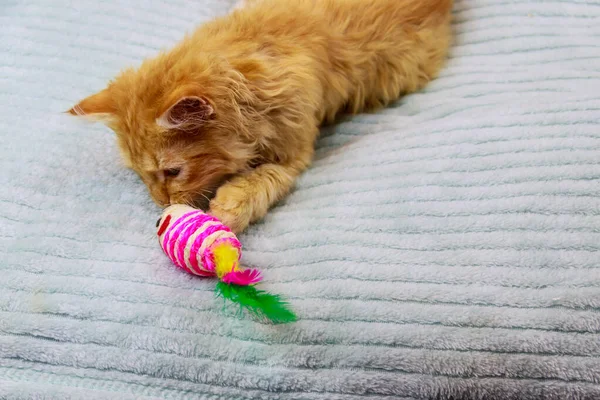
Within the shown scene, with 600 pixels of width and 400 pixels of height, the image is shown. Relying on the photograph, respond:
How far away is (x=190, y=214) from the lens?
115 cm

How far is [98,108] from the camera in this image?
131cm

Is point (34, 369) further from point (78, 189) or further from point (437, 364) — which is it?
point (437, 364)

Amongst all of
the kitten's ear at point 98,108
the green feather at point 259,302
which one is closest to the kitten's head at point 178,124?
the kitten's ear at point 98,108

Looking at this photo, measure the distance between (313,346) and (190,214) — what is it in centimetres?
42

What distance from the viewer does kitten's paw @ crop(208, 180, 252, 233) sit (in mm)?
1226

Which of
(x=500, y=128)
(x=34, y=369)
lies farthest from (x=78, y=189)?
(x=500, y=128)

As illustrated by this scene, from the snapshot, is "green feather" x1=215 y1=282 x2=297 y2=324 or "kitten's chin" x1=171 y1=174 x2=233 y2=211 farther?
"kitten's chin" x1=171 y1=174 x2=233 y2=211

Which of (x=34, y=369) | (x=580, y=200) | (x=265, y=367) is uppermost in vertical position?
(x=580, y=200)

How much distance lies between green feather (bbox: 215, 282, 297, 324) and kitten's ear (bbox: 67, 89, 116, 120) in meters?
0.60

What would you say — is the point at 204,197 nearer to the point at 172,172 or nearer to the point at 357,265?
the point at 172,172

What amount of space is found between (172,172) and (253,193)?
22 centimetres

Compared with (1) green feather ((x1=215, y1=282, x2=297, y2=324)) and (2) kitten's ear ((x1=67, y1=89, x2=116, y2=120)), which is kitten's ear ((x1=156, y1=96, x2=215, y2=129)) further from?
(1) green feather ((x1=215, y1=282, x2=297, y2=324))

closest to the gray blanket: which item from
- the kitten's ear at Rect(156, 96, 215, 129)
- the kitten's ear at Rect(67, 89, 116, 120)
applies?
the kitten's ear at Rect(67, 89, 116, 120)

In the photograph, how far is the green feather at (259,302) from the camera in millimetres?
991
